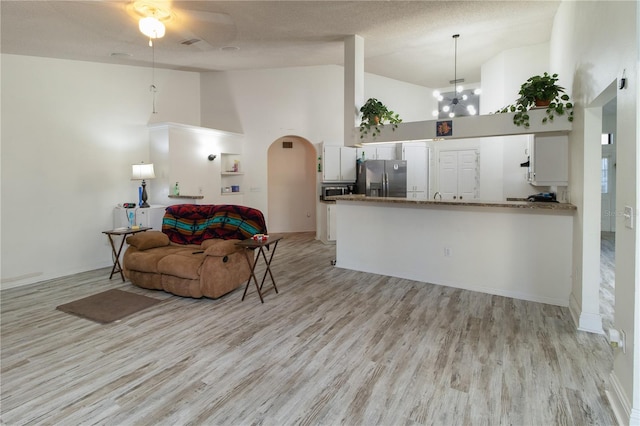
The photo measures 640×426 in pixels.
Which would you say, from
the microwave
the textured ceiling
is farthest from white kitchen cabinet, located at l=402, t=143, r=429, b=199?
the textured ceiling

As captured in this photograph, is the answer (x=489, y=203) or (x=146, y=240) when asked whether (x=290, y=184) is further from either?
(x=489, y=203)

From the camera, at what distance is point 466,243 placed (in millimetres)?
4184

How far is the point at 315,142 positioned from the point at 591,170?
529 cm

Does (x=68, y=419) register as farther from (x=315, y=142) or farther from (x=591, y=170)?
(x=315, y=142)

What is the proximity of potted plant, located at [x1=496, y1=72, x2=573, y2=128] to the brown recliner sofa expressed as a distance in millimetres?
3233

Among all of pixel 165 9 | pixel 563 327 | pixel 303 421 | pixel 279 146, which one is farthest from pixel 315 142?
pixel 303 421

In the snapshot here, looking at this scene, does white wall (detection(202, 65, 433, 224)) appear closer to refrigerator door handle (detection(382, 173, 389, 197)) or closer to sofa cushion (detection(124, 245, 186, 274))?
refrigerator door handle (detection(382, 173, 389, 197))

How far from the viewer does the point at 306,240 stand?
7535mm

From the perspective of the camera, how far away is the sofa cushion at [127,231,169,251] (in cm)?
429

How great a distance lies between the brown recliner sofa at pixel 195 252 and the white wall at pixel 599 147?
130 inches

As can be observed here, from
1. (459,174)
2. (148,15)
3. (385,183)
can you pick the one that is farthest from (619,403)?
(459,174)

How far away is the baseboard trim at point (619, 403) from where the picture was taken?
179 cm

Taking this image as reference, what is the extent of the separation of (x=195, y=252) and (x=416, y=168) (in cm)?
529

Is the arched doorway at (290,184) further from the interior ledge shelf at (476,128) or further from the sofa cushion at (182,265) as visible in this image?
the sofa cushion at (182,265)
